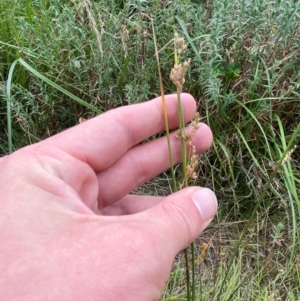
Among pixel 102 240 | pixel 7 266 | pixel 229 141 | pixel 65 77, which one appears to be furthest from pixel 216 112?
pixel 7 266

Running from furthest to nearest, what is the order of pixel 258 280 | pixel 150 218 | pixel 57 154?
1. pixel 258 280
2. pixel 57 154
3. pixel 150 218

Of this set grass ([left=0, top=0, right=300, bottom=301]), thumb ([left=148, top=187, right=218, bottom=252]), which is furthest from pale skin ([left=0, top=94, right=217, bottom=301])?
grass ([left=0, top=0, right=300, bottom=301])

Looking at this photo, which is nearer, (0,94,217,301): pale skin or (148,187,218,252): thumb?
(0,94,217,301): pale skin

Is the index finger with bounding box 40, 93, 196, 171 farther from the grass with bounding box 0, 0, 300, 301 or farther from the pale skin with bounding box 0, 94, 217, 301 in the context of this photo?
the grass with bounding box 0, 0, 300, 301

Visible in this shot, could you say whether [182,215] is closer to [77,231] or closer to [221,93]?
[77,231]

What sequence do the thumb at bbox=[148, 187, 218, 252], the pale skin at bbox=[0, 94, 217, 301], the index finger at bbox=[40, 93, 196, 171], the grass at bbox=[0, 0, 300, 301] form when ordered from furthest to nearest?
1. the grass at bbox=[0, 0, 300, 301]
2. the index finger at bbox=[40, 93, 196, 171]
3. the thumb at bbox=[148, 187, 218, 252]
4. the pale skin at bbox=[0, 94, 217, 301]

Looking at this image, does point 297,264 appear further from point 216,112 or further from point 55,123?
point 55,123

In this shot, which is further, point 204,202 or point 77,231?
point 204,202

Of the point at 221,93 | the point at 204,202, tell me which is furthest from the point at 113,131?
the point at 221,93
